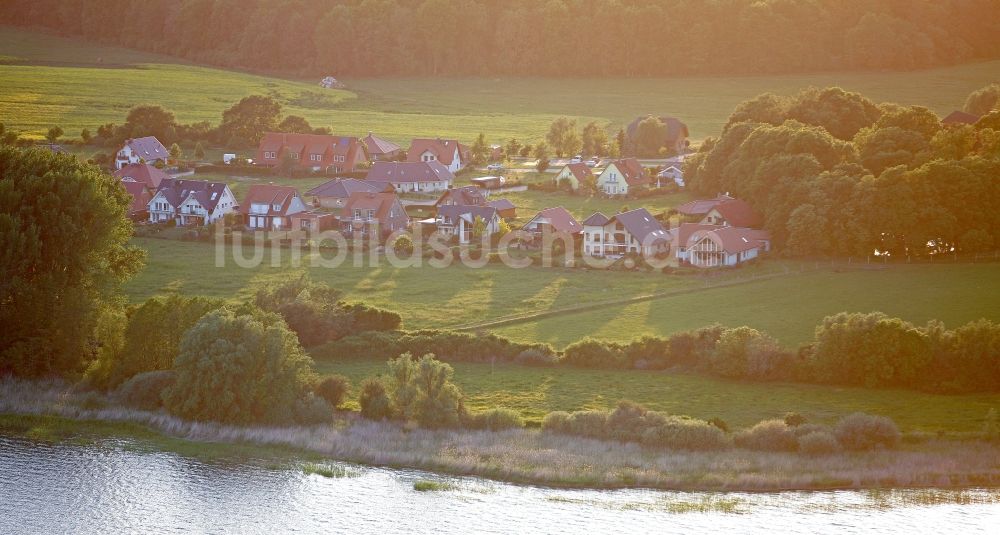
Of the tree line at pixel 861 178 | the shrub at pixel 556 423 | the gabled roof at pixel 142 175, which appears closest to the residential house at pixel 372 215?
the gabled roof at pixel 142 175

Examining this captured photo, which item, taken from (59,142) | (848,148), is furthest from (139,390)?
(59,142)

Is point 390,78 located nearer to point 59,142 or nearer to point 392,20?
point 392,20

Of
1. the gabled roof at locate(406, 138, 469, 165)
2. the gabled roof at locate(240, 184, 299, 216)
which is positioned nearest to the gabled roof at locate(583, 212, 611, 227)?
the gabled roof at locate(240, 184, 299, 216)

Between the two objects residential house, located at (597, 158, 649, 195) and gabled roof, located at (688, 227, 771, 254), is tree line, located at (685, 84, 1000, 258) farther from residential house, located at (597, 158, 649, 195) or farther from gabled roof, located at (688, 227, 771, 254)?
residential house, located at (597, 158, 649, 195)

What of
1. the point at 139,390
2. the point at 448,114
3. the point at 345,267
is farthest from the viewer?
the point at 448,114

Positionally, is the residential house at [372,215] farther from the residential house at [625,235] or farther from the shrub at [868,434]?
the shrub at [868,434]

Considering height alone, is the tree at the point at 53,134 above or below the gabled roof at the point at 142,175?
above
